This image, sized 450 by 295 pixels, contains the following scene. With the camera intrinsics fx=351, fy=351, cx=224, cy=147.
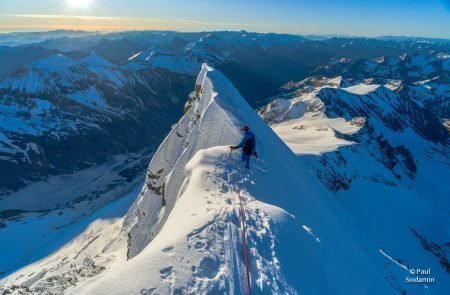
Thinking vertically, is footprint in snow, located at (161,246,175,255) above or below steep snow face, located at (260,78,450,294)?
above

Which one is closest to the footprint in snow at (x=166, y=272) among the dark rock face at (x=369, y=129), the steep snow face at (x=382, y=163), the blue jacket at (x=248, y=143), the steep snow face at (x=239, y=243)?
the steep snow face at (x=239, y=243)

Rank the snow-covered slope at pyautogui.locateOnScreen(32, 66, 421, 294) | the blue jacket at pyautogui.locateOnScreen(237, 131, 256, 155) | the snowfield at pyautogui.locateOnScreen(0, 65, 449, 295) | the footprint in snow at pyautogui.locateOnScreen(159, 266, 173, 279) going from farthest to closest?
the blue jacket at pyautogui.locateOnScreen(237, 131, 256, 155), the snowfield at pyautogui.locateOnScreen(0, 65, 449, 295), the snow-covered slope at pyautogui.locateOnScreen(32, 66, 421, 294), the footprint in snow at pyautogui.locateOnScreen(159, 266, 173, 279)

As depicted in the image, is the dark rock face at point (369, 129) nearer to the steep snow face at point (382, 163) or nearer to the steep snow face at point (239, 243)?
the steep snow face at point (382, 163)

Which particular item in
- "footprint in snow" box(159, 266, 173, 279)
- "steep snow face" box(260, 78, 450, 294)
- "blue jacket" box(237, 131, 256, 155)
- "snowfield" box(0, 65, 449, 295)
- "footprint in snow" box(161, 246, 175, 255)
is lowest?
"steep snow face" box(260, 78, 450, 294)

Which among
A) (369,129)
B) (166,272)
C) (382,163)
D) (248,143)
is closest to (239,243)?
(166,272)

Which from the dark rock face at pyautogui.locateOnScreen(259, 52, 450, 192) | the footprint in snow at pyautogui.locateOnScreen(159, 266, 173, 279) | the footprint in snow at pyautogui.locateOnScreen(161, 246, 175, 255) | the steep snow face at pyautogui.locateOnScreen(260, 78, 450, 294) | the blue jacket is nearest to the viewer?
the footprint in snow at pyautogui.locateOnScreen(159, 266, 173, 279)

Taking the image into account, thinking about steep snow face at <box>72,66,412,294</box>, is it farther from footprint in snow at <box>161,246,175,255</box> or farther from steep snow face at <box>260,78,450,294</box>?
steep snow face at <box>260,78,450,294</box>

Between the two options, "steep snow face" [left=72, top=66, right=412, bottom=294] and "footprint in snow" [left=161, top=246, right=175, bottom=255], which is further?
"footprint in snow" [left=161, top=246, right=175, bottom=255]

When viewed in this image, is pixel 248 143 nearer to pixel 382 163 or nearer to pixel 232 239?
pixel 232 239

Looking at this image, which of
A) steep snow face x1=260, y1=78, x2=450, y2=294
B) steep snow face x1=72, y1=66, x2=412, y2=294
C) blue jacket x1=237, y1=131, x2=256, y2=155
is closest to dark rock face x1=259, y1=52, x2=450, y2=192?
steep snow face x1=260, y1=78, x2=450, y2=294
